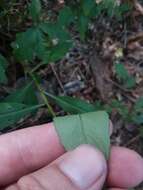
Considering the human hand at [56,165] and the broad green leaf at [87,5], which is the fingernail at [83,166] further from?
the broad green leaf at [87,5]

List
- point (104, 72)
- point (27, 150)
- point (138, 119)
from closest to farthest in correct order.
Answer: point (27, 150) → point (138, 119) → point (104, 72)

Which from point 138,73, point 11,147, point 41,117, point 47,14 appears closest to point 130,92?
point 138,73

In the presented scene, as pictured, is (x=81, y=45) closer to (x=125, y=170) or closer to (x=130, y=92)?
(x=130, y=92)

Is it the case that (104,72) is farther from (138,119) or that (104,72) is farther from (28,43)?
(28,43)

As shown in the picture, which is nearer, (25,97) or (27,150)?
(27,150)

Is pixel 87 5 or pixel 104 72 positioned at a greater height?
pixel 87 5

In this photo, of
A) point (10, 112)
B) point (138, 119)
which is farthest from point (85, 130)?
point (138, 119)

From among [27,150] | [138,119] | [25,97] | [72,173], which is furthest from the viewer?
[138,119]
